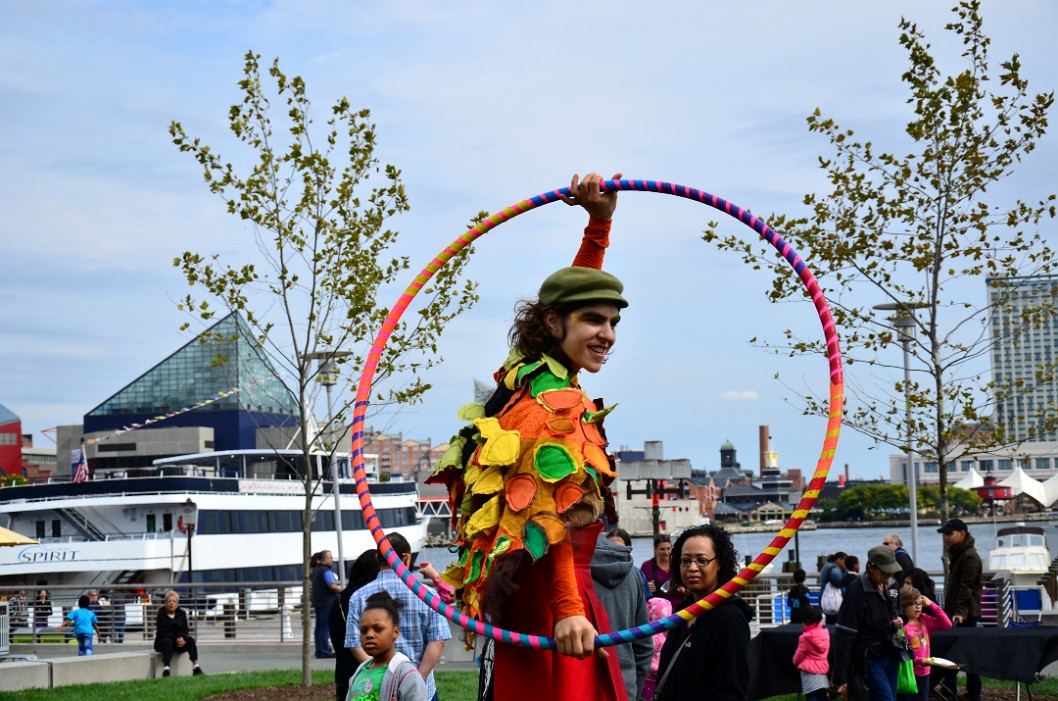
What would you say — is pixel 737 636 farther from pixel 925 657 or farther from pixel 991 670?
pixel 991 670

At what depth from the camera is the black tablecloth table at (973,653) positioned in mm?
11484

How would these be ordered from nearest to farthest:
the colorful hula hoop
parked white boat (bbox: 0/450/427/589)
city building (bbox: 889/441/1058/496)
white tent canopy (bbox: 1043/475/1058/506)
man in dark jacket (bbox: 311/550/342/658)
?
the colorful hula hoop → man in dark jacket (bbox: 311/550/342/658) → city building (bbox: 889/441/1058/496) → parked white boat (bbox: 0/450/427/589) → white tent canopy (bbox: 1043/475/1058/506)

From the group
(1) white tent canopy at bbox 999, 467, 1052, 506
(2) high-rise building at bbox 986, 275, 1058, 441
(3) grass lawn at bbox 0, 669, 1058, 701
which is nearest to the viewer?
(3) grass lawn at bbox 0, 669, 1058, 701

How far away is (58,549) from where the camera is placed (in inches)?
1588

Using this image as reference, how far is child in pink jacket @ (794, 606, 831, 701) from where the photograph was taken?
11.9 m

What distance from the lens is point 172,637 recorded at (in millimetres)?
18219

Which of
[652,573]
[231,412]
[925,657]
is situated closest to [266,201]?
[652,573]

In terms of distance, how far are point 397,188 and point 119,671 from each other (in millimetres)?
7740

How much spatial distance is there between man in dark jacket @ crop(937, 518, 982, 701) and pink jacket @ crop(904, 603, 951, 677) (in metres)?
1.53

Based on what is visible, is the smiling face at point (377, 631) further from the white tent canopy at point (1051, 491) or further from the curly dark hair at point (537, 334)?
the white tent canopy at point (1051, 491)

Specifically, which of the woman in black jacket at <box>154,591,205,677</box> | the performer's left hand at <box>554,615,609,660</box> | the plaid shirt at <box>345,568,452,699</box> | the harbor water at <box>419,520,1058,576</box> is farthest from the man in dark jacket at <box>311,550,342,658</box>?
the harbor water at <box>419,520,1058,576</box>

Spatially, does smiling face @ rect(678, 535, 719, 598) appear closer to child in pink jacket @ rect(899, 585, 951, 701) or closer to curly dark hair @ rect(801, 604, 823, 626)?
child in pink jacket @ rect(899, 585, 951, 701)

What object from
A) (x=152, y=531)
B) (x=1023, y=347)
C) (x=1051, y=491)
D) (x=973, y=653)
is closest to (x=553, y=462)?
(x=973, y=653)

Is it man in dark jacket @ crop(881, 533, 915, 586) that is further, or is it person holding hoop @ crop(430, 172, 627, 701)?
man in dark jacket @ crop(881, 533, 915, 586)
